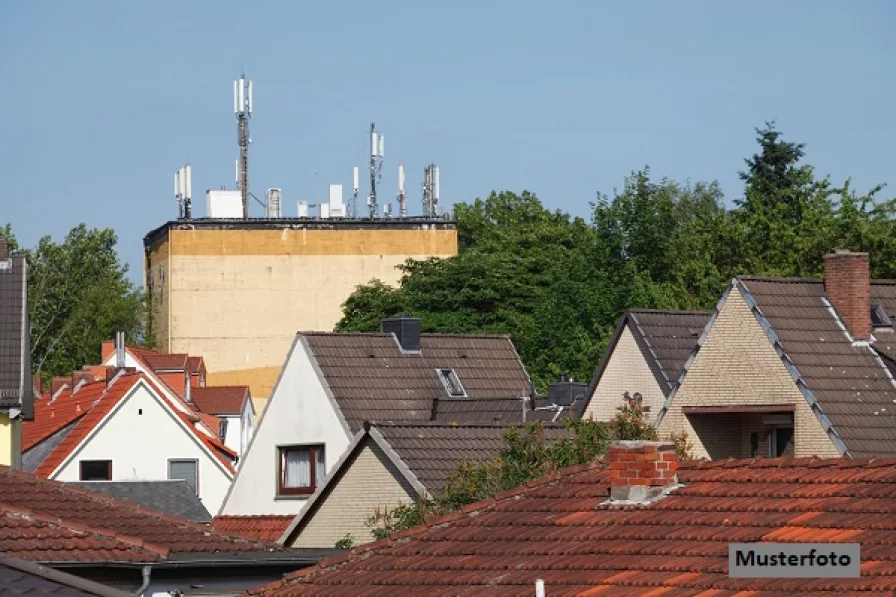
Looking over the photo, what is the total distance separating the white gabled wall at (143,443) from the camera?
57.5 metres

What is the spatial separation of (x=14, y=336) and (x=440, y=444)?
6.90m

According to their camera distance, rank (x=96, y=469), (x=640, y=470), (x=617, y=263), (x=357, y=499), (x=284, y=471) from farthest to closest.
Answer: (x=617, y=263), (x=96, y=469), (x=284, y=471), (x=357, y=499), (x=640, y=470)

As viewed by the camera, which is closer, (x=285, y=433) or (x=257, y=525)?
(x=257, y=525)

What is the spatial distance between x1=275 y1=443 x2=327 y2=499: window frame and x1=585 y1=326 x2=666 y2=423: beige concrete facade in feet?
19.6

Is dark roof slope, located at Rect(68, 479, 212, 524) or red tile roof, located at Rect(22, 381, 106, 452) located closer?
dark roof slope, located at Rect(68, 479, 212, 524)

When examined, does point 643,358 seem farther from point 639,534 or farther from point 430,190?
point 430,190

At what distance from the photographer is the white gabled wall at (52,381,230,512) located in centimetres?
5747

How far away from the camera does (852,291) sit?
110ft

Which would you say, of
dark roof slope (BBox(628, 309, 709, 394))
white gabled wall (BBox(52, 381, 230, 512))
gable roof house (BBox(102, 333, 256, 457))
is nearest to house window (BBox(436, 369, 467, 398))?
dark roof slope (BBox(628, 309, 709, 394))

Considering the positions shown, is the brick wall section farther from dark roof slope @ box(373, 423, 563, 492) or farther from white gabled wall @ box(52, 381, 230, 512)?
white gabled wall @ box(52, 381, 230, 512)

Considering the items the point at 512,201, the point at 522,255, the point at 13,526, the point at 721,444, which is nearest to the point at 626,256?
the point at 522,255

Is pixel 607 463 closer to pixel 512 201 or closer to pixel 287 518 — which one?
pixel 287 518

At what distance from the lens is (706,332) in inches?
1334

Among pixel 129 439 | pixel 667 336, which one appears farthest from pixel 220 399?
pixel 667 336
